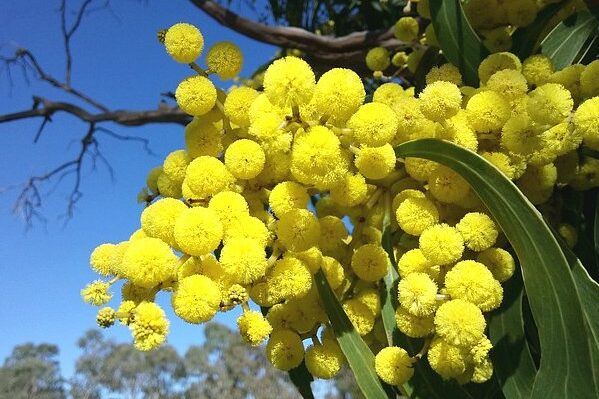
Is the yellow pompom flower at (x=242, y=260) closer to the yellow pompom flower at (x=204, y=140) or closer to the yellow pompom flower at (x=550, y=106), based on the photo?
the yellow pompom flower at (x=204, y=140)

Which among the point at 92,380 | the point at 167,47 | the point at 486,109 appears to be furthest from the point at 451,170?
the point at 92,380

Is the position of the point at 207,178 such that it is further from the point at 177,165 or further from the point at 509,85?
the point at 509,85

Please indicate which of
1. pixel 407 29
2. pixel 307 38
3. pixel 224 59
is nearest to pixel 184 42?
pixel 224 59

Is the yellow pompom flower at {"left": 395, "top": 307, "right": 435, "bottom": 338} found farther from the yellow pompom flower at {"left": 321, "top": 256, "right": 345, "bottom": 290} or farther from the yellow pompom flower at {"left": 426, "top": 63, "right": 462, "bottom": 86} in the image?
the yellow pompom flower at {"left": 426, "top": 63, "right": 462, "bottom": 86}

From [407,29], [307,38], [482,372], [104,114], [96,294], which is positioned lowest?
[482,372]

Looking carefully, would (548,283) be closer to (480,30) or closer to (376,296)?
(376,296)

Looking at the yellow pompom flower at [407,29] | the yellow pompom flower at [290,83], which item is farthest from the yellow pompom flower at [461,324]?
the yellow pompom flower at [407,29]

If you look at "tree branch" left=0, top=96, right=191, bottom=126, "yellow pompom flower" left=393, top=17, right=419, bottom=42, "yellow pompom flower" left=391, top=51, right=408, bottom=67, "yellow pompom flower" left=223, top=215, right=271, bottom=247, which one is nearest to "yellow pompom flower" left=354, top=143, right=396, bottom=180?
"yellow pompom flower" left=223, top=215, right=271, bottom=247
